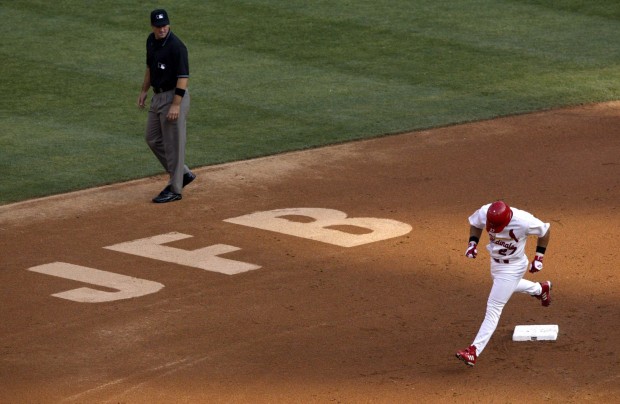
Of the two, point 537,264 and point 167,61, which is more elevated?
point 167,61

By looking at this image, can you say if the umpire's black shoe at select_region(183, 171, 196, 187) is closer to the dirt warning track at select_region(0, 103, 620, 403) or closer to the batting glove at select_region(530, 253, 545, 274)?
the dirt warning track at select_region(0, 103, 620, 403)

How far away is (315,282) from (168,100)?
3230 mm

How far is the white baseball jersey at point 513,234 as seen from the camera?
9.10 metres

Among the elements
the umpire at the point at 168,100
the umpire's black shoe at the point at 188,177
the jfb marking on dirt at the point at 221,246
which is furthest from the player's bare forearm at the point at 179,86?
the jfb marking on dirt at the point at 221,246

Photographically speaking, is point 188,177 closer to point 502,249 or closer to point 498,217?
point 502,249

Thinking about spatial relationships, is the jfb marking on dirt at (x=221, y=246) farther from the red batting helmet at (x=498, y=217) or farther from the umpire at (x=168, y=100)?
the red batting helmet at (x=498, y=217)

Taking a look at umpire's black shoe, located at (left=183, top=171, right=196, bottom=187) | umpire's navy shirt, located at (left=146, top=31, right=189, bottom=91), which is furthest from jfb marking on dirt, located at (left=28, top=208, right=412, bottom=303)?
umpire's navy shirt, located at (left=146, top=31, right=189, bottom=91)

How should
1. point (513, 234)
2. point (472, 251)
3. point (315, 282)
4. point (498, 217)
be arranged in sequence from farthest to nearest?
point (315, 282) < point (472, 251) < point (513, 234) < point (498, 217)

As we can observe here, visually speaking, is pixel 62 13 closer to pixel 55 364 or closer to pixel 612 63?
pixel 612 63

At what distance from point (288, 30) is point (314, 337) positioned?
37.0 ft

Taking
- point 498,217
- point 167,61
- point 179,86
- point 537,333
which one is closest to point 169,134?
point 179,86

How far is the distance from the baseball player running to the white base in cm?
36

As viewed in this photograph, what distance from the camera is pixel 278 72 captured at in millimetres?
18203

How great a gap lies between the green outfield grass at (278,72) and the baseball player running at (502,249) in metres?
5.93
